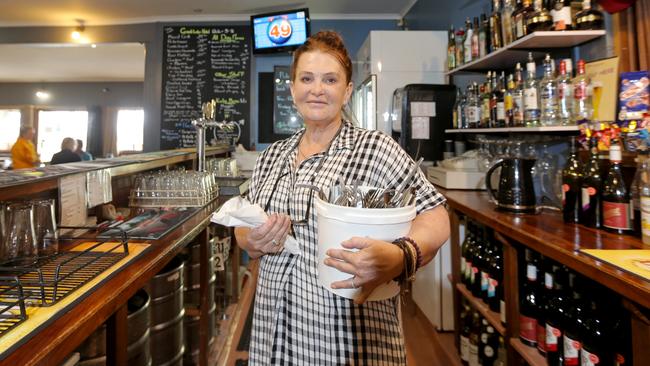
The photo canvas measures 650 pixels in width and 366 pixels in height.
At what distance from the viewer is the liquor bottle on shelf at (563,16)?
5.28 feet

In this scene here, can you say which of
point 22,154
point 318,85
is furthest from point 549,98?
point 22,154

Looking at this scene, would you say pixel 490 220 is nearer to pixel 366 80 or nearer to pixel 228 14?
pixel 366 80

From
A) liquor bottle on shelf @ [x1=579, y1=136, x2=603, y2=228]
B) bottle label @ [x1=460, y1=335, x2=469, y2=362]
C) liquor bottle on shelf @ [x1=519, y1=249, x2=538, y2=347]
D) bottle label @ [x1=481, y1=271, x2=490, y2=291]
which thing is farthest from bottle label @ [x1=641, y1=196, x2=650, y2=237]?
bottle label @ [x1=460, y1=335, x2=469, y2=362]

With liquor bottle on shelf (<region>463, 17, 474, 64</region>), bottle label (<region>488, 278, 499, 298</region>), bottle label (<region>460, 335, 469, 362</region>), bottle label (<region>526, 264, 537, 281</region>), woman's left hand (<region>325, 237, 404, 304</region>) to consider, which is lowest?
bottle label (<region>460, 335, 469, 362</region>)

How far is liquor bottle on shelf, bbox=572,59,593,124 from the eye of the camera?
1508 mm

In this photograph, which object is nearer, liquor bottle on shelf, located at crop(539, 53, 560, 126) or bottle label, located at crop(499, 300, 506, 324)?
bottle label, located at crop(499, 300, 506, 324)

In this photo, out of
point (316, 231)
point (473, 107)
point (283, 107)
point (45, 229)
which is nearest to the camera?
point (316, 231)

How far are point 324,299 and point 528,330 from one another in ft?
3.27

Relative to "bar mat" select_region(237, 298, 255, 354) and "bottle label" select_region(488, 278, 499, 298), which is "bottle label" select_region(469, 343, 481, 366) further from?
"bar mat" select_region(237, 298, 255, 354)

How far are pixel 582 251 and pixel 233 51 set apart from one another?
4.04 meters

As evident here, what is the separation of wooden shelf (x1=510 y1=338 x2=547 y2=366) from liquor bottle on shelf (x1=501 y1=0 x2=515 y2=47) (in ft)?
4.83

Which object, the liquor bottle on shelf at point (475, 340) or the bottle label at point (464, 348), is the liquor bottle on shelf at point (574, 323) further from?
the bottle label at point (464, 348)

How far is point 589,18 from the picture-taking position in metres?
1.55

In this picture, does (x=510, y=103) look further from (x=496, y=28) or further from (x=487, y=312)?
(x=487, y=312)
